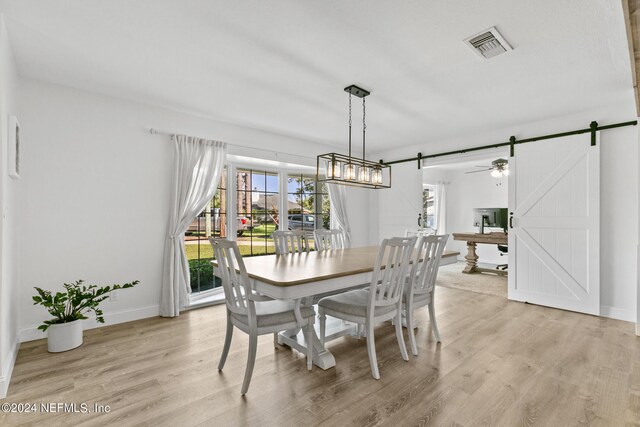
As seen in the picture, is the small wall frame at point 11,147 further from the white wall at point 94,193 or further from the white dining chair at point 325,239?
the white dining chair at point 325,239

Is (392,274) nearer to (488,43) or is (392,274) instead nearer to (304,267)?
(304,267)

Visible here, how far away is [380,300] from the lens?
7.49 feet

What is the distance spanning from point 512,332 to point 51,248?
4.60m

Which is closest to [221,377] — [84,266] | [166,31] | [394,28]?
Answer: [84,266]

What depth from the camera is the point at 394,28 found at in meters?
2.06

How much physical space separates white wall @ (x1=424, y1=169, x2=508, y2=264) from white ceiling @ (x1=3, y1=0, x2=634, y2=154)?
383cm

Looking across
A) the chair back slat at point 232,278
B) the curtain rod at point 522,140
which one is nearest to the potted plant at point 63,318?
the chair back slat at point 232,278

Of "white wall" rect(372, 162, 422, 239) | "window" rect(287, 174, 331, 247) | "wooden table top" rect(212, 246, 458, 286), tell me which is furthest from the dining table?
"white wall" rect(372, 162, 422, 239)

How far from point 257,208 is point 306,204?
101 cm

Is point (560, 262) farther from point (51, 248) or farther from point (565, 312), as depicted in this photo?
point (51, 248)

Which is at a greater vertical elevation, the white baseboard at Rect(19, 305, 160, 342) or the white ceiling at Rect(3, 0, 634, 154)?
the white ceiling at Rect(3, 0, 634, 154)

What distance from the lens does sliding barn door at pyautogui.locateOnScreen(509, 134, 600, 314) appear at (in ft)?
11.8

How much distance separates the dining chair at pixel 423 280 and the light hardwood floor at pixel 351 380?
11.3 inches

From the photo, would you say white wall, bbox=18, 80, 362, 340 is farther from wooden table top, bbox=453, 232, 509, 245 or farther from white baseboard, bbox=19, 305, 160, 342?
wooden table top, bbox=453, 232, 509, 245
